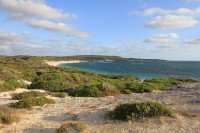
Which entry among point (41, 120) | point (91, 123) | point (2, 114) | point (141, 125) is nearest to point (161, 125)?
point (141, 125)

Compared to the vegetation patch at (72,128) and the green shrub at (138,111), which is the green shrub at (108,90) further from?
the vegetation patch at (72,128)

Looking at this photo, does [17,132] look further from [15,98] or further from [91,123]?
[15,98]

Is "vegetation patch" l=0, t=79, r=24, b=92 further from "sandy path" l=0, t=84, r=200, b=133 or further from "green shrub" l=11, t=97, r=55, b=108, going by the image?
"sandy path" l=0, t=84, r=200, b=133

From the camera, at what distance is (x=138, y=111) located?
12133 mm

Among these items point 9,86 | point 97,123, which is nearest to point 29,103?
point 97,123

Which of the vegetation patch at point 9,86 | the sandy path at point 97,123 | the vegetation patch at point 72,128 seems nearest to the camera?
the vegetation patch at point 72,128

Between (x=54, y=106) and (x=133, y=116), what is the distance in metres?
5.88

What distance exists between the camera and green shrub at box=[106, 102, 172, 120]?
12.0 m

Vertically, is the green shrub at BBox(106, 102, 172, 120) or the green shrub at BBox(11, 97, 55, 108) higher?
the green shrub at BBox(106, 102, 172, 120)

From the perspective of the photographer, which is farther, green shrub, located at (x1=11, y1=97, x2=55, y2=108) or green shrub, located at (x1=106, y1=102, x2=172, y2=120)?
green shrub, located at (x1=11, y1=97, x2=55, y2=108)

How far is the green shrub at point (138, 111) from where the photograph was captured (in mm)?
12039

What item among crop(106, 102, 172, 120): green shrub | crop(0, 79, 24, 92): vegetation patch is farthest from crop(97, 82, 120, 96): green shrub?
crop(106, 102, 172, 120): green shrub

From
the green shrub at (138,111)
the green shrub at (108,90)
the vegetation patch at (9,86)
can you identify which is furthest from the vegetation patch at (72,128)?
the vegetation patch at (9,86)

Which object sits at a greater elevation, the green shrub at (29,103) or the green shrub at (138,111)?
the green shrub at (138,111)
